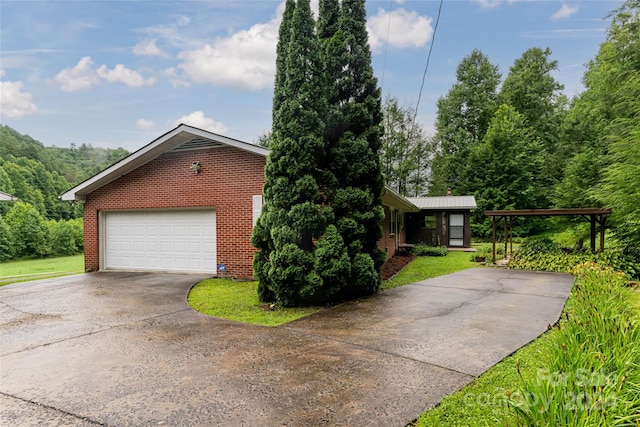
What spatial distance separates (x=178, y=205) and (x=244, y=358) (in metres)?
7.29

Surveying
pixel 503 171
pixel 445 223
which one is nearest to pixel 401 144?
pixel 503 171

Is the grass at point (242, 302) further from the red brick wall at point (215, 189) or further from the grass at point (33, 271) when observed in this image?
the grass at point (33, 271)

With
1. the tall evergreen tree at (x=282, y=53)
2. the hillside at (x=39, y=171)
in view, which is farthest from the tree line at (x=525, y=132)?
the hillside at (x=39, y=171)

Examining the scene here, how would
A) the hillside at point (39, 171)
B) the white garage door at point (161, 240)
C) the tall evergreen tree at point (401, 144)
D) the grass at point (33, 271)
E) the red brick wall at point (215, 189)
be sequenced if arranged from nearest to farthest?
1. the red brick wall at point (215, 189)
2. the white garage door at point (161, 240)
3. the grass at point (33, 271)
4. the hillside at point (39, 171)
5. the tall evergreen tree at point (401, 144)

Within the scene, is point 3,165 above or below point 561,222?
above

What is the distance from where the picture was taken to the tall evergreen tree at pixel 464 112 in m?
31.6

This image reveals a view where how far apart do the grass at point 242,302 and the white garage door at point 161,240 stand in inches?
51.8

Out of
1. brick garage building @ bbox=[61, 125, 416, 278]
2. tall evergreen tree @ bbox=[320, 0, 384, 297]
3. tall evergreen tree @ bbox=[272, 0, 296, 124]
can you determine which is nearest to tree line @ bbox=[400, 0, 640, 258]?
tall evergreen tree @ bbox=[320, 0, 384, 297]

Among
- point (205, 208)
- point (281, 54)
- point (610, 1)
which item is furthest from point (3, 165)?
point (610, 1)

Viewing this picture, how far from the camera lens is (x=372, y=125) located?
25.5 ft

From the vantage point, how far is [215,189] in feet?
32.1

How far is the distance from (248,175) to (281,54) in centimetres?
335

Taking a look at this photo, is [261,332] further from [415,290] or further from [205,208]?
[205,208]

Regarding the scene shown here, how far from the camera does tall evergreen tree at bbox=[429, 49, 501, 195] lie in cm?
3158
